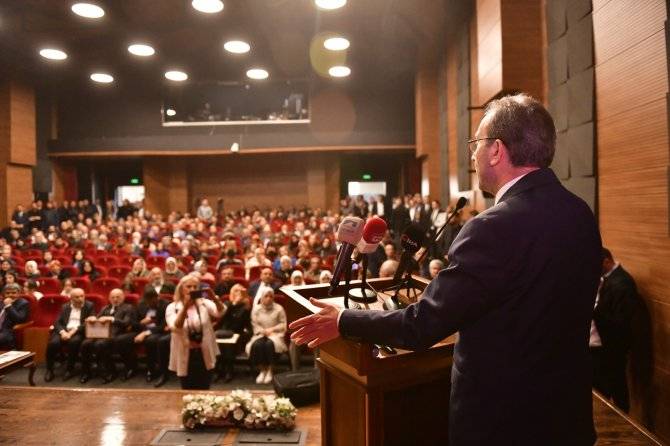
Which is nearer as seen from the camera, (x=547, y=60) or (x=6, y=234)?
(x=547, y=60)

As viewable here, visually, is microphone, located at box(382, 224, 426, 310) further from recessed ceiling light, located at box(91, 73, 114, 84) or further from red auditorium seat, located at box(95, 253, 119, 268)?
recessed ceiling light, located at box(91, 73, 114, 84)

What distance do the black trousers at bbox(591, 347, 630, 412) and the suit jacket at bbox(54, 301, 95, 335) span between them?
5.53 meters

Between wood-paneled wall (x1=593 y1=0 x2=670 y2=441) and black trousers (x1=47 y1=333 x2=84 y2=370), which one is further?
black trousers (x1=47 y1=333 x2=84 y2=370)

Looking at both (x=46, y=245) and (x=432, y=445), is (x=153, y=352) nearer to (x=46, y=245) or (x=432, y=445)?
(x=432, y=445)

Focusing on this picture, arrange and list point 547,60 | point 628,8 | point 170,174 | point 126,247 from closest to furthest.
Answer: point 628,8 < point 547,60 < point 126,247 < point 170,174

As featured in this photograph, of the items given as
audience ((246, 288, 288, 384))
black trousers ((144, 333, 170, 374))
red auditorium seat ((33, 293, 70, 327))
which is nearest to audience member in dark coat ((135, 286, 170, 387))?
black trousers ((144, 333, 170, 374))

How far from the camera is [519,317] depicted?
3.61 ft

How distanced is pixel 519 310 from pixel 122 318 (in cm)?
573

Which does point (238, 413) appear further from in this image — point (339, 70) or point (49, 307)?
point (339, 70)

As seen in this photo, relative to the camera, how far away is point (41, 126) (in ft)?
51.2

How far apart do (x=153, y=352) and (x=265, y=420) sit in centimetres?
310

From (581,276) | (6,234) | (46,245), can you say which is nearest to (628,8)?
(581,276)

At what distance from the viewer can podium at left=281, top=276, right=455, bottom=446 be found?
142 cm

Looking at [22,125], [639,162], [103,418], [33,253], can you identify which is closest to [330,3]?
[639,162]
